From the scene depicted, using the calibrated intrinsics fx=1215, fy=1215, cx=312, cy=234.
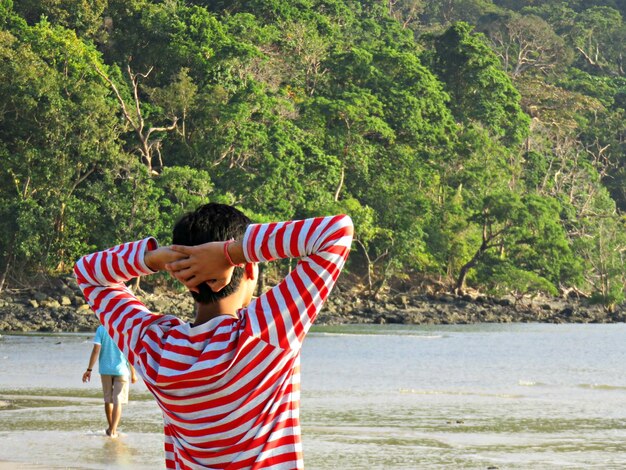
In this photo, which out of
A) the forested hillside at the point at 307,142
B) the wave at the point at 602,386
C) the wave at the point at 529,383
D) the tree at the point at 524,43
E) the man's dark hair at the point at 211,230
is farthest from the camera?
the tree at the point at 524,43

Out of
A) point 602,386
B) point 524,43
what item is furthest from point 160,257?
point 524,43

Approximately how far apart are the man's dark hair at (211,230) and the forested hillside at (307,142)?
3598 centimetres

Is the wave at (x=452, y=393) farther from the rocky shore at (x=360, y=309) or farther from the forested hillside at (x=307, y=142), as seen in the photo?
the forested hillside at (x=307, y=142)

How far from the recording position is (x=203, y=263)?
228 centimetres

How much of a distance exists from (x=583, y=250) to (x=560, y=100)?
13350 mm

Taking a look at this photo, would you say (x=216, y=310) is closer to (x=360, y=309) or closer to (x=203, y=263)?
(x=203, y=263)

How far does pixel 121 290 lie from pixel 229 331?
0.34 m

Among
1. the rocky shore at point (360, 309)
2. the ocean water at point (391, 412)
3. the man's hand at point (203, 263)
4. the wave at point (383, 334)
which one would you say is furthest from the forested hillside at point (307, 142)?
the man's hand at point (203, 263)

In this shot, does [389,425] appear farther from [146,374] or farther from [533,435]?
[146,374]

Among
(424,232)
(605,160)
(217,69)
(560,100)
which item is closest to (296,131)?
(217,69)

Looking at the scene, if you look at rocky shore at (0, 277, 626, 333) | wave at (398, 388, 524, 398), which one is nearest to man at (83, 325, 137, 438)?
wave at (398, 388, 524, 398)

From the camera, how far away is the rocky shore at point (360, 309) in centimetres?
3606

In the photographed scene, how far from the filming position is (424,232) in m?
49.0

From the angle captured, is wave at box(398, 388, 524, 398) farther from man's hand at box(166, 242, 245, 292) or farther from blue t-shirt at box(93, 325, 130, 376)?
man's hand at box(166, 242, 245, 292)
